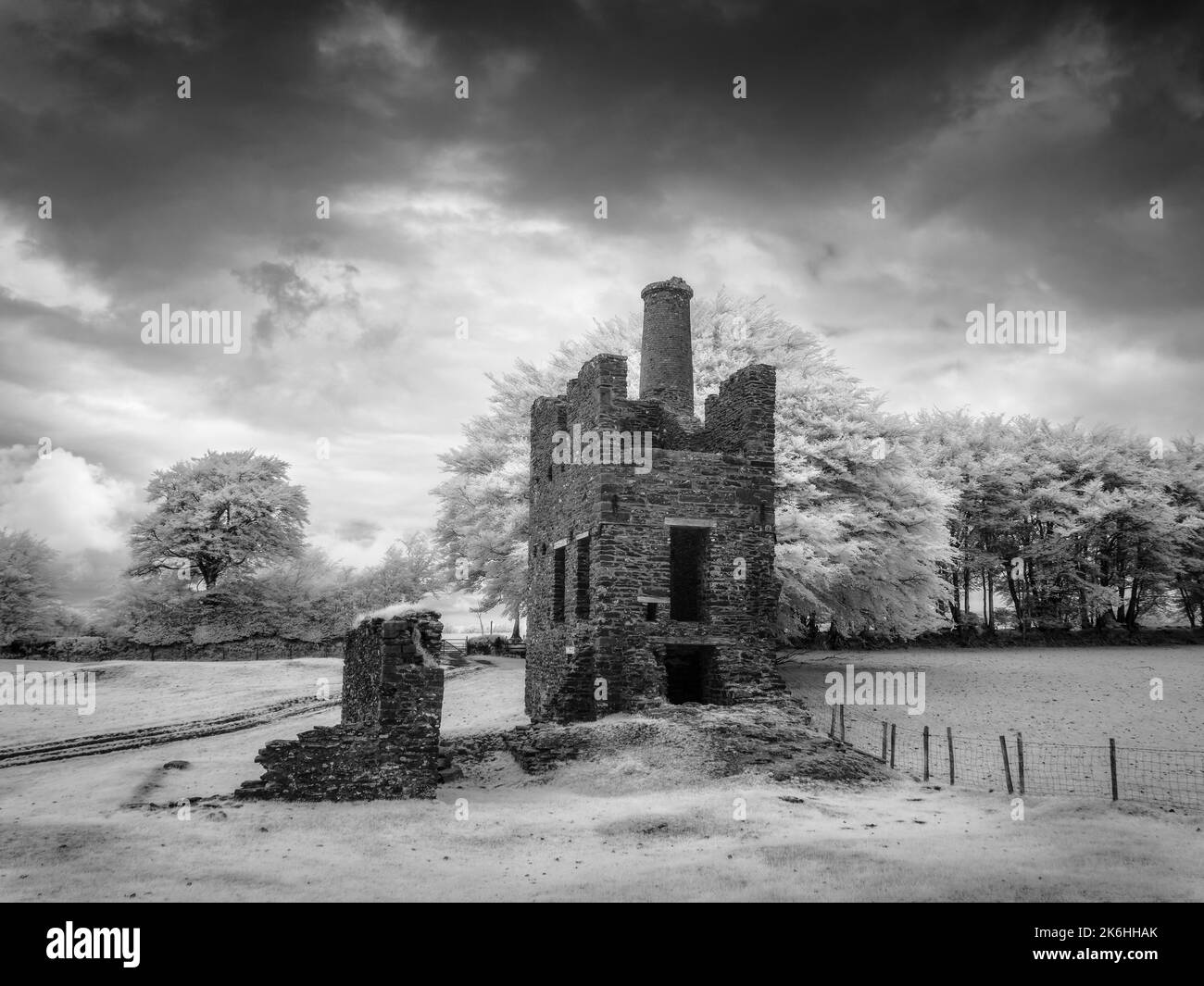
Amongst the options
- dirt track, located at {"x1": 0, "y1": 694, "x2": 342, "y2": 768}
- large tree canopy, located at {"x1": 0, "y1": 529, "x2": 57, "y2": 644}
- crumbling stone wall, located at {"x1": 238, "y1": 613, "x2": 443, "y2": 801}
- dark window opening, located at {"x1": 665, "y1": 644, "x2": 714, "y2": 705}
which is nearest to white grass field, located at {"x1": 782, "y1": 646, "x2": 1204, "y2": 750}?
dark window opening, located at {"x1": 665, "y1": 644, "x2": 714, "y2": 705}

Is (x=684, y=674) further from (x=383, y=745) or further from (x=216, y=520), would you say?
(x=216, y=520)

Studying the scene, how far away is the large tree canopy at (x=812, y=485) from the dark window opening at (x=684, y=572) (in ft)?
18.5

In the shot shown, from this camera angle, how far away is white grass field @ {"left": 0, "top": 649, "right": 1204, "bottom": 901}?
9.52 metres

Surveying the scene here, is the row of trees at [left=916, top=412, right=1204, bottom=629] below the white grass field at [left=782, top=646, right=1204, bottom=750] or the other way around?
the other way around

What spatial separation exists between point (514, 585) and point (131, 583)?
942 inches

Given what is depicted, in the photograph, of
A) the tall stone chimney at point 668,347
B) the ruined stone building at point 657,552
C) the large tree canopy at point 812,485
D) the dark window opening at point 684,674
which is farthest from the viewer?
the large tree canopy at point 812,485

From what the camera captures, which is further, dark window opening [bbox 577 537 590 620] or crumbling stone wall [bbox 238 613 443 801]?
dark window opening [bbox 577 537 590 620]

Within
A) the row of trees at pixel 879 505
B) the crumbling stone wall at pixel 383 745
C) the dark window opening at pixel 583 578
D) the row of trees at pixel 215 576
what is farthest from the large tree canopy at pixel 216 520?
the crumbling stone wall at pixel 383 745

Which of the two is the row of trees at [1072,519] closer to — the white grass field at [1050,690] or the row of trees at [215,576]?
the white grass field at [1050,690]

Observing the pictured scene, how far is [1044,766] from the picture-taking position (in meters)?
17.9

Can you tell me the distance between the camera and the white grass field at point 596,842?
9.52 m

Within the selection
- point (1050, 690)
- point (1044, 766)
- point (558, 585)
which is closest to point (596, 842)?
point (558, 585)

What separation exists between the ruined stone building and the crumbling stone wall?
3.87 meters

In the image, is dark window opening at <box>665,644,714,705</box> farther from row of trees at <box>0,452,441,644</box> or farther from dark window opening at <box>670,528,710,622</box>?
row of trees at <box>0,452,441,644</box>
